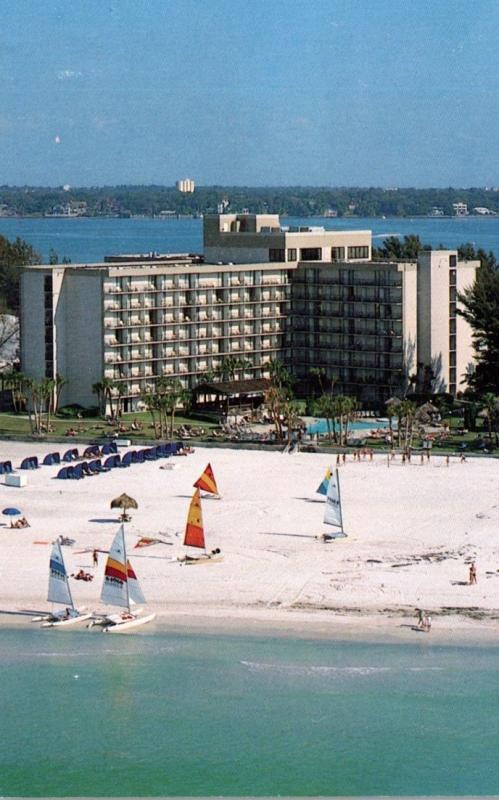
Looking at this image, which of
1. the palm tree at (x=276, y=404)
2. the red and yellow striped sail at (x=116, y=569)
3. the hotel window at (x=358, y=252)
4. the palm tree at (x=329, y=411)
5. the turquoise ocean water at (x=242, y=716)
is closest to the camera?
the turquoise ocean water at (x=242, y=716)

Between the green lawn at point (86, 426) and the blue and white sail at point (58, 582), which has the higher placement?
the green lawn at point (86, 426)

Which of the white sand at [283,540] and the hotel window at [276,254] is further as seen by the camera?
the hotel window at [276,254]

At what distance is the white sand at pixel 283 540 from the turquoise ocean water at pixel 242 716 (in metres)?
2.47

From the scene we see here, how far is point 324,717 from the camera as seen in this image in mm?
45750

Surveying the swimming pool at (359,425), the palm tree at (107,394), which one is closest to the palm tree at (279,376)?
the swimming pool at (359,425)

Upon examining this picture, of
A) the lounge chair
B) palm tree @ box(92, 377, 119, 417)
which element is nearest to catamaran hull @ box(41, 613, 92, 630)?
the lounge chair

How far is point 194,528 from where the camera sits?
60.5m

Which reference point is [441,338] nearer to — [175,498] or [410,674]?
[175,498]

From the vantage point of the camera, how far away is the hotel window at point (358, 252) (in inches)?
4218

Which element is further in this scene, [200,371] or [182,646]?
[200,371]

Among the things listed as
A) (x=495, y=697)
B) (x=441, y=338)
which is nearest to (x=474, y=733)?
(x=495, y=697)

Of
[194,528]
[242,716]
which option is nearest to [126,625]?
[242,716]

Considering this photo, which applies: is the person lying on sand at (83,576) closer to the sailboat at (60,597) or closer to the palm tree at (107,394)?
the sailboat at (60,597)

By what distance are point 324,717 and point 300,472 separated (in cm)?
3304
